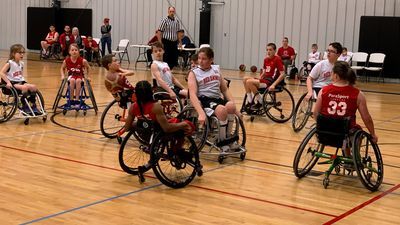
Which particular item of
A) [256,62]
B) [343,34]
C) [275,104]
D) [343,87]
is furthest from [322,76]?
[256,62]

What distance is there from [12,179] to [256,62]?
44.1 ft

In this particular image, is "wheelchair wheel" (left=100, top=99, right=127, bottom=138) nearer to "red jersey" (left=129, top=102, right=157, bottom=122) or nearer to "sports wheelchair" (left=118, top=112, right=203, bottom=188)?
"sports wheelchair" (left=118, top=112, right=203, bottom=188)

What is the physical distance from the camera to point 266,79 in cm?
810

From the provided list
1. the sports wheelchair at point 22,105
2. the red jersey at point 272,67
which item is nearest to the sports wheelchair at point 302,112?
the red jersey at point 272,67

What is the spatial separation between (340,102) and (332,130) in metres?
0.23

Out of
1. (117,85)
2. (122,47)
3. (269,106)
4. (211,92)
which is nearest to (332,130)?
(211,92)

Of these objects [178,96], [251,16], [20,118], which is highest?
[251,16]

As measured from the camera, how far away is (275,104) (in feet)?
26.2

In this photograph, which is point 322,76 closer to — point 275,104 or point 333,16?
point 275,104

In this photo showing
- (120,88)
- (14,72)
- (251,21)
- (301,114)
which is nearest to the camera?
(120,88)

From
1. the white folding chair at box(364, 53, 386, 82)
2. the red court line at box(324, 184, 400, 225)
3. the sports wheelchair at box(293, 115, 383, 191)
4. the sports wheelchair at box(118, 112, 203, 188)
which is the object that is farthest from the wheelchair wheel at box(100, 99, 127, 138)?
the white folding chair at box(364, 53, 386, 82)

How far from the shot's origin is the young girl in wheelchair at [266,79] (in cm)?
801

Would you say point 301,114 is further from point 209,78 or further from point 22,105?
point 22,105

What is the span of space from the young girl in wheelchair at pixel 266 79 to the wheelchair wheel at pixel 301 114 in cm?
67
